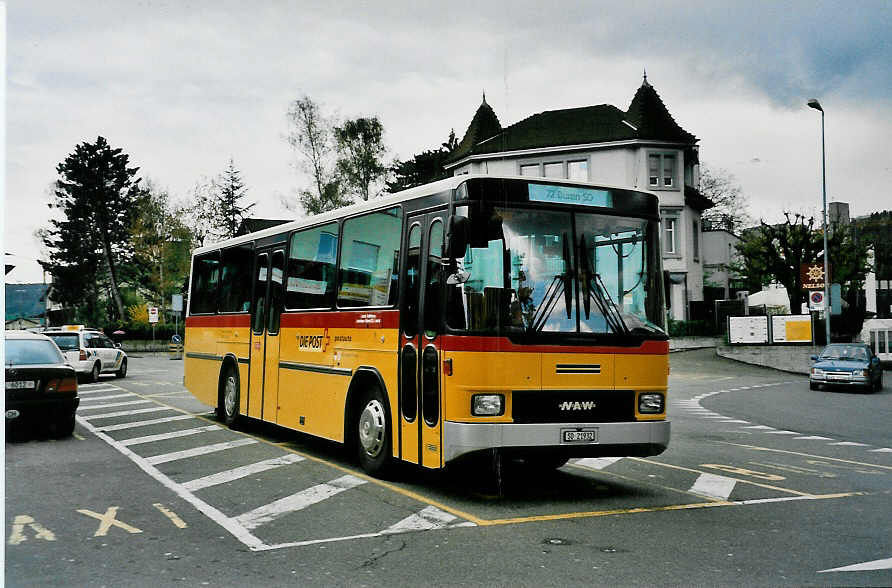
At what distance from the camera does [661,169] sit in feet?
174

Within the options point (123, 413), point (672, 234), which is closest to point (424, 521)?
point (123, 413)

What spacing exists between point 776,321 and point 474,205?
36.8 meters

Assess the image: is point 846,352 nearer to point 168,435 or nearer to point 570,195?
point 168,435

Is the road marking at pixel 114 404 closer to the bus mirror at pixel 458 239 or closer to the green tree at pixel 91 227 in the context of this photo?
the bus mirror at pixel 458 239

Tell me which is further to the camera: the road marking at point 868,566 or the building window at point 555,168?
the building window at point 555,168

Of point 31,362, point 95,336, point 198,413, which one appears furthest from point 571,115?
point 31,362

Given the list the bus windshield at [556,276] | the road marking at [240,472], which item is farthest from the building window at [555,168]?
the bus windshield at [556,276]

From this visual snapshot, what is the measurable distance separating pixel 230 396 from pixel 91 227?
5987cm

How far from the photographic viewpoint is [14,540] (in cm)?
722

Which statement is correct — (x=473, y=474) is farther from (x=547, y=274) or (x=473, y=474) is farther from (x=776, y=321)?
(x=776, y=321)

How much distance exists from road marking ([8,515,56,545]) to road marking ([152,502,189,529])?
95 centimetres

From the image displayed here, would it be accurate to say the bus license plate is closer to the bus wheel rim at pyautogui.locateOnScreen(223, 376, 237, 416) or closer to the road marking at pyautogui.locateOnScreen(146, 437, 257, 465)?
the road marking at pyautogui.locateOnScreen(146, 437, 257, 465)

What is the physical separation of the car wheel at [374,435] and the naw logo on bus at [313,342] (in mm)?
1340

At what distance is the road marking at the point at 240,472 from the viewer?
32.6ft
